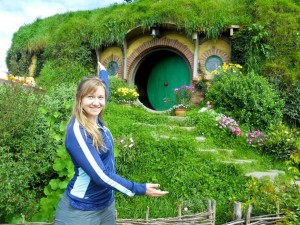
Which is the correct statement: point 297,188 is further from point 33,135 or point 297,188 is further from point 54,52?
point 54,52

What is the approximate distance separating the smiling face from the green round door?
879 cm

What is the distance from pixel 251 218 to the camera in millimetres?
3959

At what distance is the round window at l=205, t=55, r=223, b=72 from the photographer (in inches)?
408

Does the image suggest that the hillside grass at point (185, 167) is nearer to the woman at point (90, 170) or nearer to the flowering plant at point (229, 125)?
the flowering plant at point (229, 125)

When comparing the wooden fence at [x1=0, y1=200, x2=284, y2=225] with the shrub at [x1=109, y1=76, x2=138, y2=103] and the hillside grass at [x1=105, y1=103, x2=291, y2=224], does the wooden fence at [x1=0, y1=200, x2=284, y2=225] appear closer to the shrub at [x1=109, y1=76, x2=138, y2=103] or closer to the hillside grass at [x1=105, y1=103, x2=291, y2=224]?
the hillside grass at [x1=105, y1=103, x2=291, y2=224]

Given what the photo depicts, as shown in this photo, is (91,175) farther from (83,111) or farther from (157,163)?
(157,163)

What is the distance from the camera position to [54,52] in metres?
12.4

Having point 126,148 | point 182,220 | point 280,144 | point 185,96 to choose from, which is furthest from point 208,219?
point 185,96

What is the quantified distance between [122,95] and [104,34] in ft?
7.77

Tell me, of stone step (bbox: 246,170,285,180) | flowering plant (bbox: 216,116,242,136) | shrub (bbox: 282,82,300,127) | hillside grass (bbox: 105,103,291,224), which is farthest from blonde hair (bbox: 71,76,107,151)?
shrub (bbox: 282,82,300,127)

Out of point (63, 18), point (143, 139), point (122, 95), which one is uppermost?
point (63, 18)

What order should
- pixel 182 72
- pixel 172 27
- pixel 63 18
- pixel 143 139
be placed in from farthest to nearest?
pixel 63 18 → pixel 182 72 → pixel 172 27 → pixel 143 139

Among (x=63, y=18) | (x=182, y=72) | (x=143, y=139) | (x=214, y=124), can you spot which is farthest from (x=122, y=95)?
(x=63, y=18)

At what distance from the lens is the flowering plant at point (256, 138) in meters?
6.97
